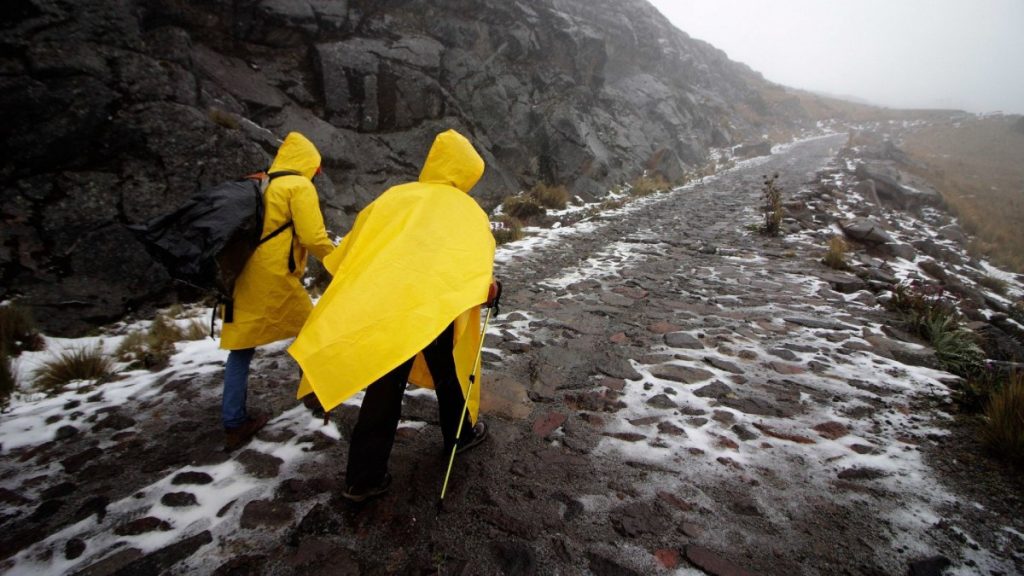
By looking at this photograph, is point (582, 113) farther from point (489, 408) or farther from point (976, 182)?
point (976, 182)

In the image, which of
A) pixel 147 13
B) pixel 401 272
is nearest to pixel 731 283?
pixel 401 272

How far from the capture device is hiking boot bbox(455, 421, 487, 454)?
9.49ft

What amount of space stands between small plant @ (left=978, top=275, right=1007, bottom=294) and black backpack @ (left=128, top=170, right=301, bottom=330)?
12.8 m

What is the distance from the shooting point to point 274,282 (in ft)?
9.46

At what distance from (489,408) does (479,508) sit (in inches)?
41.4

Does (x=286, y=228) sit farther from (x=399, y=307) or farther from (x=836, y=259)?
(x=836, y=259)

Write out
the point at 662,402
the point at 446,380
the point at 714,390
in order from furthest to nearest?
the point at 714,390, the point at 662,402, the point at 446,380

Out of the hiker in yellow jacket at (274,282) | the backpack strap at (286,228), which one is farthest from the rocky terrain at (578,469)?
the backpack strap at (286,228)

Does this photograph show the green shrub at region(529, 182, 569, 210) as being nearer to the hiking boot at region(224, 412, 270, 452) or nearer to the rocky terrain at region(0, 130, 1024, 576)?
the rocky terrain at region(0, 130, 1024, 576)

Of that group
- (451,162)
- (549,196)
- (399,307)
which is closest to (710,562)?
(399,307)

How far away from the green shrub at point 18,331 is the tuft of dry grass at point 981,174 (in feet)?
62.7

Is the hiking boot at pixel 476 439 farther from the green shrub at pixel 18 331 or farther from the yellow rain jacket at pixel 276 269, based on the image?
the green shrub at pixel 18 331

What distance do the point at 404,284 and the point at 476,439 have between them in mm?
1405

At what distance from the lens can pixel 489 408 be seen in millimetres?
3463
